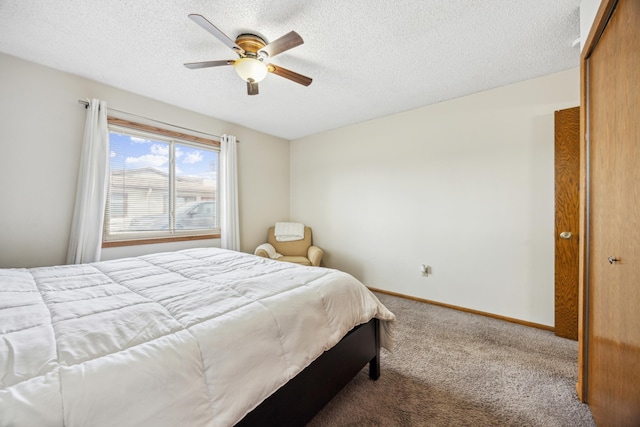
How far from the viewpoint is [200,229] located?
3.50 meters

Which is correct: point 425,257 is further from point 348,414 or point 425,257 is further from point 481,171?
point 348,414

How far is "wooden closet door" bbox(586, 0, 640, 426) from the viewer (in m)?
1.01

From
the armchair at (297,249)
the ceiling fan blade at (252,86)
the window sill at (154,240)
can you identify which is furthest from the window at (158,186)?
the ceiling fan blade at (252,86)

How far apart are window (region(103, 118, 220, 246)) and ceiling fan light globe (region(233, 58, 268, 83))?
5.72ft

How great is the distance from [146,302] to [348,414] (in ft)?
4.08

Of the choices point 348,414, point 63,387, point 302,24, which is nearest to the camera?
point 63,387

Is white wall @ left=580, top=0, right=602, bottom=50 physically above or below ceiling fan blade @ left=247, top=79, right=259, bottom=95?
above

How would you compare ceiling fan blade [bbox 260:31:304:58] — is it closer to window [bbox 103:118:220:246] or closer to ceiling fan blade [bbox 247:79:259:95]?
ceiling fan blade [bbox 247:79:259:95]

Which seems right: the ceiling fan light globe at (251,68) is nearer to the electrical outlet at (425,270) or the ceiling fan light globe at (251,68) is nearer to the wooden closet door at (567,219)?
the wooden closet door at (567,219)

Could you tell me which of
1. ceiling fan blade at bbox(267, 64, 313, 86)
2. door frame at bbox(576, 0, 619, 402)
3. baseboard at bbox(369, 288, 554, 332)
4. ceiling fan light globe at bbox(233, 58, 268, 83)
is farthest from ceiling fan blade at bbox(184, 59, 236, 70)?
baseboard at bbox(369, 288, 554, 332)

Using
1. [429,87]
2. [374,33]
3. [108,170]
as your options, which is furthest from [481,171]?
[108,170]

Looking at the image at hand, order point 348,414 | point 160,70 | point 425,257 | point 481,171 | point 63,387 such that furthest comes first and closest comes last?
point 425,257 < point 481,171 < point 160,70 < point 348,414 < point 63,387

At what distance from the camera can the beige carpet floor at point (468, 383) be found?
1438 millimetres

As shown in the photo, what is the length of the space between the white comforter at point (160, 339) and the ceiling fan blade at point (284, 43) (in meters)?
1.51
